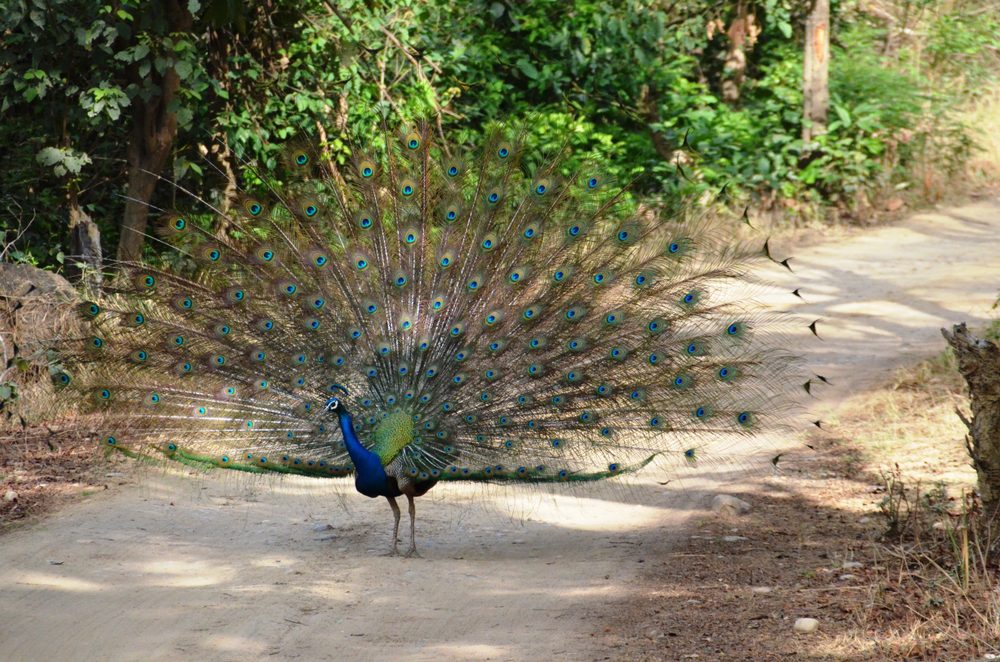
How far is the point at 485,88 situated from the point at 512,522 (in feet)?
30.1

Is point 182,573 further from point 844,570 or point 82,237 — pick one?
point 82,237

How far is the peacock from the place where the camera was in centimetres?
698

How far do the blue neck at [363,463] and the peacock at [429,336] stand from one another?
0.01m

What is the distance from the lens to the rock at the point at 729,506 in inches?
303

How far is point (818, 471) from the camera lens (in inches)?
330

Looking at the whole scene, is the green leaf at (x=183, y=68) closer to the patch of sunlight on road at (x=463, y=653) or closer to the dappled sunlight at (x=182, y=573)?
the dappled sunlight at (x=182, y=573)

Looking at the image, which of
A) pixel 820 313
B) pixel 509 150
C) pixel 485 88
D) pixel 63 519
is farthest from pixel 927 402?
pixel 485 88

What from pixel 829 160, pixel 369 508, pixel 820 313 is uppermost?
pixel 829 160

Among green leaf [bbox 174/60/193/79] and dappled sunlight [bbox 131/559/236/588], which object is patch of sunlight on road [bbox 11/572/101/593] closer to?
dappled sunlight [bbox 131/559/236/588]

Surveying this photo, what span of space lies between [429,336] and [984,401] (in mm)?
3161

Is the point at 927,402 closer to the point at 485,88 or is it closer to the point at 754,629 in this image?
the point at 754,629

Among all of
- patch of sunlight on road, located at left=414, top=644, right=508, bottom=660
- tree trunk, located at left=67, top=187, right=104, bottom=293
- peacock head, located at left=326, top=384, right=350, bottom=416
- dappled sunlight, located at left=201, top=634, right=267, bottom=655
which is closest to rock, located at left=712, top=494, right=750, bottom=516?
peacock head, located at left=326, top=384, right=350, bottom=416

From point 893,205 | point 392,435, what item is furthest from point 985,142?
point 392,435

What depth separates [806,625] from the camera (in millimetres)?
5484
